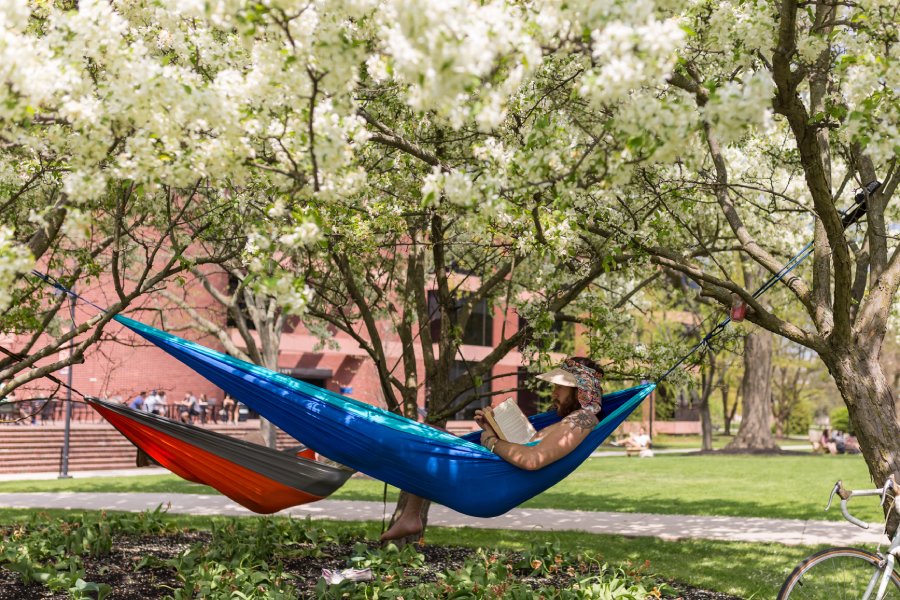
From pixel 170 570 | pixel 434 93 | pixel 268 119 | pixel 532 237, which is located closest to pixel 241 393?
pixel 170 570

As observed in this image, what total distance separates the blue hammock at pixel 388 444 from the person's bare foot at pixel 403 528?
1109 millimetres

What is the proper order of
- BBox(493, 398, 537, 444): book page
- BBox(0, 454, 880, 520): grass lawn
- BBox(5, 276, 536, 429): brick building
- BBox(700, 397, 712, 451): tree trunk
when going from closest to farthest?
BBox(493, 398, 537, 444): book page
BBox(0, 454, 880, 520): grass lawn
BBox(5, 276, 536, 429): brick building
BBox(700, 397, 712, 451): tree trunk

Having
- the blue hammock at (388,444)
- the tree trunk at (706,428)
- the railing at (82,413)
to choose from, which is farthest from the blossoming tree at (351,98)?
the tree trunk at (706,428)

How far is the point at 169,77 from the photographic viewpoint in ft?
9.35

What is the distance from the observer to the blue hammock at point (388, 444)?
14.9ft

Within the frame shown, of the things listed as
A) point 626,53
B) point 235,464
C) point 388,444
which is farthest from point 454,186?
point 235,464

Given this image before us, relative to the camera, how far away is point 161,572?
5.34 meters

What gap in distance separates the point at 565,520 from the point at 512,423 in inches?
187

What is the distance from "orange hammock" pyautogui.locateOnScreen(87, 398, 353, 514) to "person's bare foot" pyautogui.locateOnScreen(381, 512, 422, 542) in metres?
0.76

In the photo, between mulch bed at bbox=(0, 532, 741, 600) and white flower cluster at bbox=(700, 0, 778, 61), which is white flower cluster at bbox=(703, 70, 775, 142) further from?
mulch bed at bbox=(0, 532, 741, 600)

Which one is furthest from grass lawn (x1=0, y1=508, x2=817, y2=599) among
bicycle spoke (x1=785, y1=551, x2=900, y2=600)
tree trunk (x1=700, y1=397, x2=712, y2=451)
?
tree trunk (x1=700, y1=397, x2=712, y2=451)

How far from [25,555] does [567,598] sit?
3.20 m

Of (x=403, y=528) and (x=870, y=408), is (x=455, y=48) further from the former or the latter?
(x=403, y=528)

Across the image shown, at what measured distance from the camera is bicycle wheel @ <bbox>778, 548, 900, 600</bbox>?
363 centimetres
